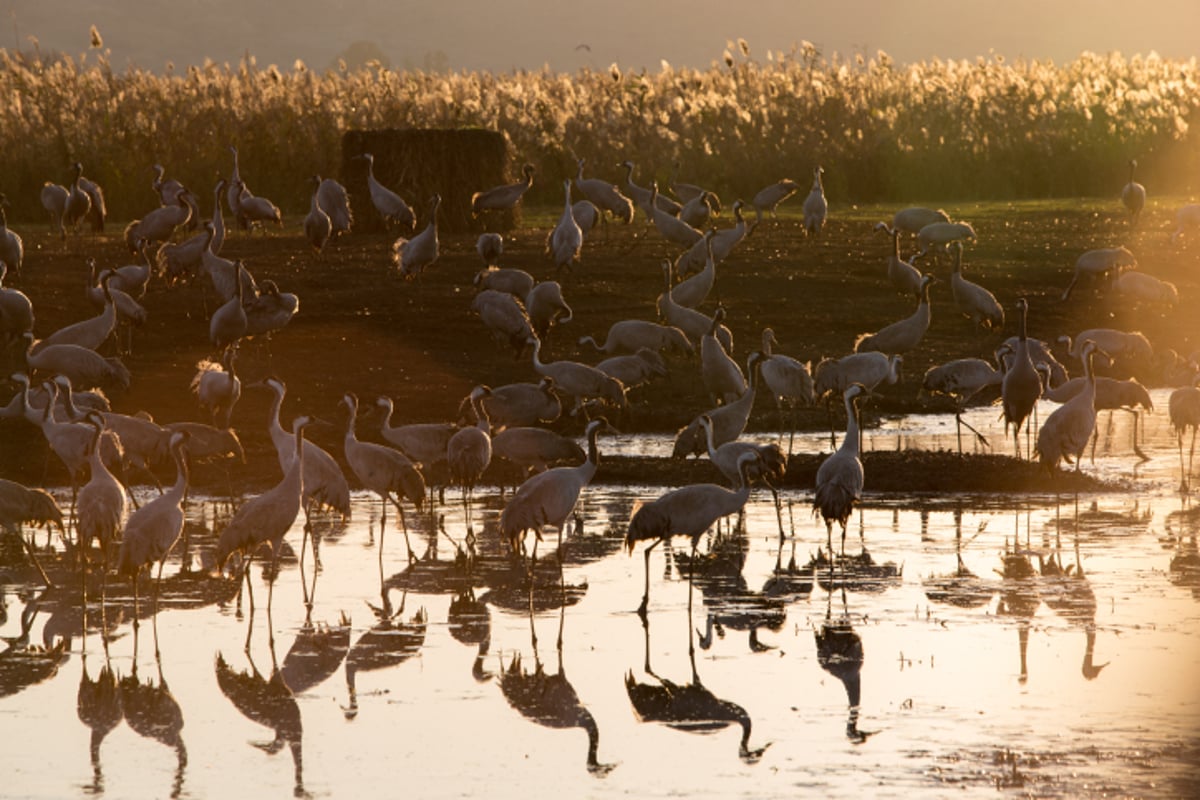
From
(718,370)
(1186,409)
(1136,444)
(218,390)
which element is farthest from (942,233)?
(218,390)

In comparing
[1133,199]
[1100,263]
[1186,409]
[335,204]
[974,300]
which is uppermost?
[1133,199]

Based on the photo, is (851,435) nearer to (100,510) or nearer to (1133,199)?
(100,510)

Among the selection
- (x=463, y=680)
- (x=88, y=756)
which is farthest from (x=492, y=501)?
(x=88, y=756)

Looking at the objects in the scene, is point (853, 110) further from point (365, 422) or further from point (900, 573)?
point (900, 573)

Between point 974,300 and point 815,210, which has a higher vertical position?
point 815,210

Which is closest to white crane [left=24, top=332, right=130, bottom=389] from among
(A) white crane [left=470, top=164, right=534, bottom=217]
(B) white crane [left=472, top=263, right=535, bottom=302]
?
(B) white crane [left=472, top=263, right=535, bottom=302]

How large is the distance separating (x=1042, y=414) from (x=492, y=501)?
731cm

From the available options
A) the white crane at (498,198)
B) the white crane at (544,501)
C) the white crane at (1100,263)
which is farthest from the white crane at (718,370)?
the white crane at (498,198)

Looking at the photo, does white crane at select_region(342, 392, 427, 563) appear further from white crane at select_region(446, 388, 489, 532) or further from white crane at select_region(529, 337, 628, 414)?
white crane at select_region(529, 337, 628, 414)

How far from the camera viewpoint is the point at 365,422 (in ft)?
59.6

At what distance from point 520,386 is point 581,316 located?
20.7 ft

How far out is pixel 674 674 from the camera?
10.1m

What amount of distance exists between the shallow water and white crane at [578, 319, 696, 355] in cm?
617

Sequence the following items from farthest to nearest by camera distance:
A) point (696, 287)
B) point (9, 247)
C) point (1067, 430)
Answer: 1. point (9, 247)
2. point (696, 287)
3. point (1067, 430)
